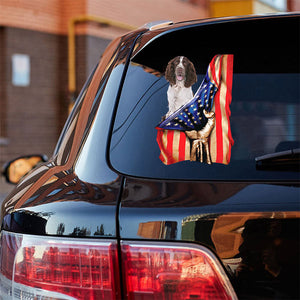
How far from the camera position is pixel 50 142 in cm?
1481

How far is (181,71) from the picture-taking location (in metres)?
1.72

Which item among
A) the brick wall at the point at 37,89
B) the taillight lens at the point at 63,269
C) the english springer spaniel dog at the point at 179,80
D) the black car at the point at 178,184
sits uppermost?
the brick wall at the point at 37,89

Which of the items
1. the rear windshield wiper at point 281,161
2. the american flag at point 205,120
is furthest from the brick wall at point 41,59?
the rear windshield wiper at point 281,161

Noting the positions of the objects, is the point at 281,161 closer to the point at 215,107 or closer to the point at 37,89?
the point at 215,107

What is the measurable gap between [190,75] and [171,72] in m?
0.06

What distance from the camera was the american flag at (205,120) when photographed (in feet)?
5.20

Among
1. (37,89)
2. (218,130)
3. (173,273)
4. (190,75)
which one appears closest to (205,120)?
(218,130)

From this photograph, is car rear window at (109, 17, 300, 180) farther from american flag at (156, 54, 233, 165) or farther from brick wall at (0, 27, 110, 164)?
brick wall at (0, 27, 110, 164)

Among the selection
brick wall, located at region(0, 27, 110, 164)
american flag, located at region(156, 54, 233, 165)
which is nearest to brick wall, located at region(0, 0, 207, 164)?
brick wall, located at region(0, 27, 110, 164)

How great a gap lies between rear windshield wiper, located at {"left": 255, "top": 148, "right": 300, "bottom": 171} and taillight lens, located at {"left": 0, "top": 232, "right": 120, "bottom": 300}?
16.3 inches

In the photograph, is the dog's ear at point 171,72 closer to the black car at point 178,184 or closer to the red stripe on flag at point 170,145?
the black car at point 178,184

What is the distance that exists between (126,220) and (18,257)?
32cm

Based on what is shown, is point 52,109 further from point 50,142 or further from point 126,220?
point 126,220

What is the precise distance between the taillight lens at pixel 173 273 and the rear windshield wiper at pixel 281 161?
0.27 meters
